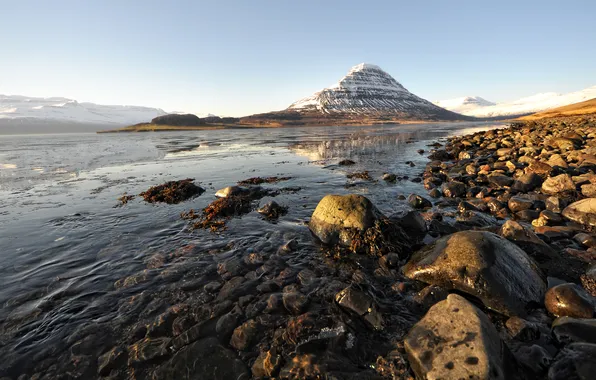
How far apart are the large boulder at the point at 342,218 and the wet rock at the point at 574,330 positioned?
4333 millimetres

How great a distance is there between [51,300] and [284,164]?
1859 centimetres

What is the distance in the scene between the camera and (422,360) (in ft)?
11.9

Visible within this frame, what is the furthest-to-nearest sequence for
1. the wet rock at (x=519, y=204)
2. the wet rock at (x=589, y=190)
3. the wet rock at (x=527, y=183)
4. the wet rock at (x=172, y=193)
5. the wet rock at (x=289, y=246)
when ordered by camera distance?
1. the wet rock at (x=172, y=193)
2. the wet rock at (x=527, y=183)
3. the wet rock at (x=589, y=190)
4. the wet rock at (x=519, y=204)
5. the wet rock at (x=289, y=246)

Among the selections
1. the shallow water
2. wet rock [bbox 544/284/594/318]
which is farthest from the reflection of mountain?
wet rock [bbox 544/284/594/318]

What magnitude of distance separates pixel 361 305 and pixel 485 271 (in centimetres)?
264

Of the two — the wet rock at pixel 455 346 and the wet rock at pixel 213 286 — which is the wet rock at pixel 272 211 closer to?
the wet rock at pixel 213 286

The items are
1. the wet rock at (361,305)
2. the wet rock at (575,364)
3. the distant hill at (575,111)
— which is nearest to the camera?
the wet rock at (575,364)

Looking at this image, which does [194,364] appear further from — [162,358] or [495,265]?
[495,265]

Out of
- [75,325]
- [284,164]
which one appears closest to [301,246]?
[75,325]

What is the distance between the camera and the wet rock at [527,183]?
38.5ft

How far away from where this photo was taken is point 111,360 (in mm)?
4207

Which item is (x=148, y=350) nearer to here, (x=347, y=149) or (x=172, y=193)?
(x=172, y=193)

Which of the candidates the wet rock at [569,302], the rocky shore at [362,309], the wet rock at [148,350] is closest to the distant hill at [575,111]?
the rocky shore at [362,309]

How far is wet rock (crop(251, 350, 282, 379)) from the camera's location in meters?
3.92
